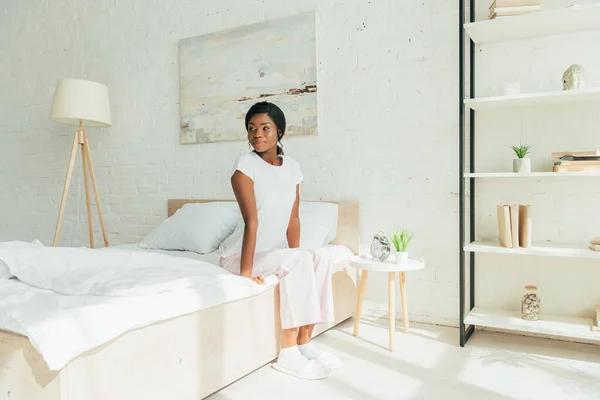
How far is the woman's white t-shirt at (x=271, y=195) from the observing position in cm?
220

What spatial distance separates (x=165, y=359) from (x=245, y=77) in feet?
7.63

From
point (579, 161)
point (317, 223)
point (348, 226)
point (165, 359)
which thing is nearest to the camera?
point (165, 359)

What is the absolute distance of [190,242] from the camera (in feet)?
9.96

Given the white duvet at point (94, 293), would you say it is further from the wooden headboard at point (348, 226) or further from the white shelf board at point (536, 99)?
the white shelf board at point (536, 99)

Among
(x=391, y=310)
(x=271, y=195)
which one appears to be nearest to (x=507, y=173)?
(x=391, y=310)

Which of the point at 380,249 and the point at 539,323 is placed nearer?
the point at 539,323

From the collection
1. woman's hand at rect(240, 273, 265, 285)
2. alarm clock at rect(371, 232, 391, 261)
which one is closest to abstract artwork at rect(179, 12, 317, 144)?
alarm clock at rect(371, 232, 391, 261)

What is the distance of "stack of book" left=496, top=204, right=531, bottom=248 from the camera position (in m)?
2.49

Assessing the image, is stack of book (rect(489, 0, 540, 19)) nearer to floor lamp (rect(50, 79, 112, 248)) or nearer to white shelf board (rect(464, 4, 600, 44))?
white shelf board (rect(464, 4, 600, 44))

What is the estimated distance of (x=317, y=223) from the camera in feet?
9.63

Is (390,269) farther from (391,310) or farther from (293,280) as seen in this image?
(293,280)

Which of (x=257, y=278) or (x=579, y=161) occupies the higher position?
(x=579, y=161)

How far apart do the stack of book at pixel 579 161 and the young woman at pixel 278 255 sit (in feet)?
4.02

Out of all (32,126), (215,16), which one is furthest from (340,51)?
(32,126)
